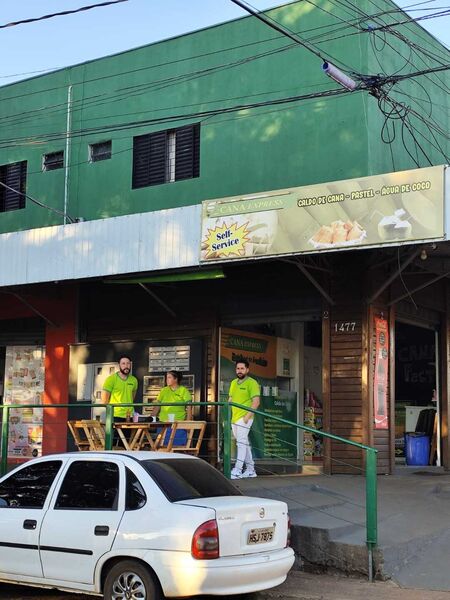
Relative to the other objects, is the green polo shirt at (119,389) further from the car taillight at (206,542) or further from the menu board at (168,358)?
the car taillight at (206,542)

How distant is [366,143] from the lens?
14.7 m

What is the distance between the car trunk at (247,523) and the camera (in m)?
6.57

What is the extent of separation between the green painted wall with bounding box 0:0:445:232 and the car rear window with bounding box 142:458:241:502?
8.49m

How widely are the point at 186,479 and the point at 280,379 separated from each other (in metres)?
9.10

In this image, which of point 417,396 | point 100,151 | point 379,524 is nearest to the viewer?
point 379,524

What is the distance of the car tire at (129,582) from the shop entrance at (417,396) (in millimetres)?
10156

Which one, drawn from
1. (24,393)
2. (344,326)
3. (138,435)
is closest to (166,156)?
(344,326)

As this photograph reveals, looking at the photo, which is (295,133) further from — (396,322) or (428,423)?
(428,423)

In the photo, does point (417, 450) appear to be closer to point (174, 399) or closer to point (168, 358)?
point (168, 358)

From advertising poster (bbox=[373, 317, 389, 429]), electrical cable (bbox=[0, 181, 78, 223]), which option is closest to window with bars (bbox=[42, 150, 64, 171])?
electrical cable (bbox=[0, 181, 78, 223])

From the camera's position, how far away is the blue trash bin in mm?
15969

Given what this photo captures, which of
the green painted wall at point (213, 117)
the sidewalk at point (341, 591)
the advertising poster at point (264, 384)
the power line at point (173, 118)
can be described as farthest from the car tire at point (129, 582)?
the power line at point (173, 118)

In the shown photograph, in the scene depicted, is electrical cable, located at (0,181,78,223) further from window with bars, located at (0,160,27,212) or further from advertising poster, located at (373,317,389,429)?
advertising poster, located at (373,317,389,429)

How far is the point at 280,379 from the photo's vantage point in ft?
53.4
